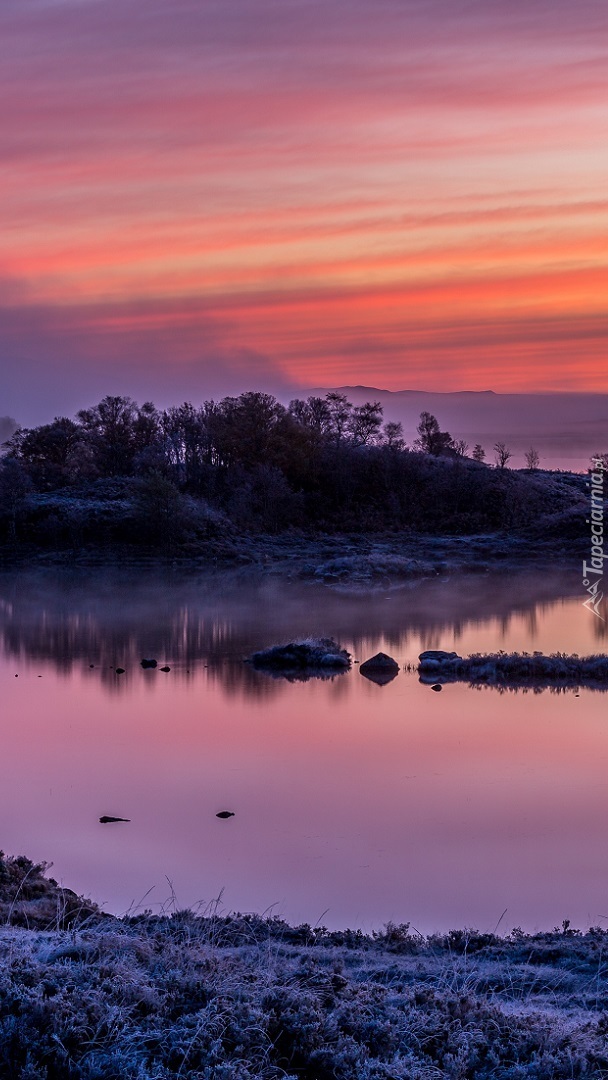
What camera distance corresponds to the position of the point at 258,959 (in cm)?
640

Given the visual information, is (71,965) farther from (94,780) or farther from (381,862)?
(94,780)

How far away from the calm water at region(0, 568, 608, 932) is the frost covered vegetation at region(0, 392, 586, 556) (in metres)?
20.8

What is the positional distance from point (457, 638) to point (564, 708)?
7.07m

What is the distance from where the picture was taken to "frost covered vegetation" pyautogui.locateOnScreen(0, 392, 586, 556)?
45.4 metres

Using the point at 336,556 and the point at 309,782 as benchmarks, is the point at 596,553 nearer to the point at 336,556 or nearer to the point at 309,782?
the point at 336,556

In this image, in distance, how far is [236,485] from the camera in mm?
51594

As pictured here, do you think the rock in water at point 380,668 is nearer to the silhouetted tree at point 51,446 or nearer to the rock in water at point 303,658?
the rock in water at point 303,658

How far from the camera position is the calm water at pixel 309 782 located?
361 inches

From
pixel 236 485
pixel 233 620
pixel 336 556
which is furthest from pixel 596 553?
pixel 233 620

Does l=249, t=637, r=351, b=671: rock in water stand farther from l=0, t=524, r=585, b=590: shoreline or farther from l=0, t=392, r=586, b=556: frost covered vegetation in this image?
l=0, t=392, r=586, b=556: frost covered vegetation

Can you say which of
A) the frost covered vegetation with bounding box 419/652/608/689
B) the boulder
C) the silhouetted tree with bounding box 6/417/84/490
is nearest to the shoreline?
the silhouetted tree with bounding box 6/417/84/490

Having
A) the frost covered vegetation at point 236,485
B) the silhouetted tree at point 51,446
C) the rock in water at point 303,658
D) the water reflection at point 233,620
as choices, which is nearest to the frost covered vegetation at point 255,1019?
the water reflection at point 233,620

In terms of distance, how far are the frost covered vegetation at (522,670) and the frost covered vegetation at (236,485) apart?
24.8 m

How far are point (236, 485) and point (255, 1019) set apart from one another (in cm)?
4702
